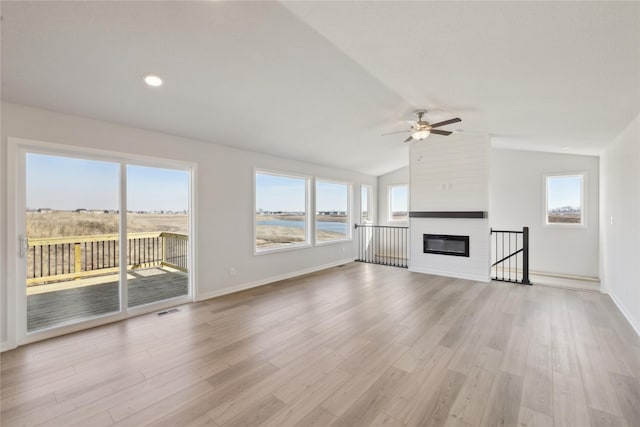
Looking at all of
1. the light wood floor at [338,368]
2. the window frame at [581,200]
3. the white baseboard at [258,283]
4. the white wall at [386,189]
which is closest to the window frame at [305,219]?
the white baseboard at [258,283]

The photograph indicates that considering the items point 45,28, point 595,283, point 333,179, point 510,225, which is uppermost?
point 45,28

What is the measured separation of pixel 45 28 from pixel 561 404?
15.3 feet

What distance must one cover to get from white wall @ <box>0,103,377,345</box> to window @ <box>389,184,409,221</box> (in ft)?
11.7

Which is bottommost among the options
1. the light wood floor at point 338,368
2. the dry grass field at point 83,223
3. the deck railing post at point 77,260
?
the light wood floor at point 338,368

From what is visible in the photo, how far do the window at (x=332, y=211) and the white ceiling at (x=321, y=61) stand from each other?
2937mm

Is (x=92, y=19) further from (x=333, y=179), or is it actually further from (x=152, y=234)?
(x=333, y=179)

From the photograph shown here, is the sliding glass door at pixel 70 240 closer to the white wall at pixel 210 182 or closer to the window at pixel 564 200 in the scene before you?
the white wall at pixel 210 182

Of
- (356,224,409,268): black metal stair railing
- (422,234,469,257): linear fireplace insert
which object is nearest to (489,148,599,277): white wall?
(422,234,469,257): linear fireplace insert

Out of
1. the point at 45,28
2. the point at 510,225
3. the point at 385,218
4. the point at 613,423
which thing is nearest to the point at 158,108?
the point at 45,28

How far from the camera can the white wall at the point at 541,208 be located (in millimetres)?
6312

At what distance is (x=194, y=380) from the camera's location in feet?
7.56

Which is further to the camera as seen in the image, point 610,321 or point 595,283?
point 595,283

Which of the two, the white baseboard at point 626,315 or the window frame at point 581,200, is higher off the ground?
the window frame at point 581,200

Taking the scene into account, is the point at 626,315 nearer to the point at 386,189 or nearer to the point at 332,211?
the point at 332,211
